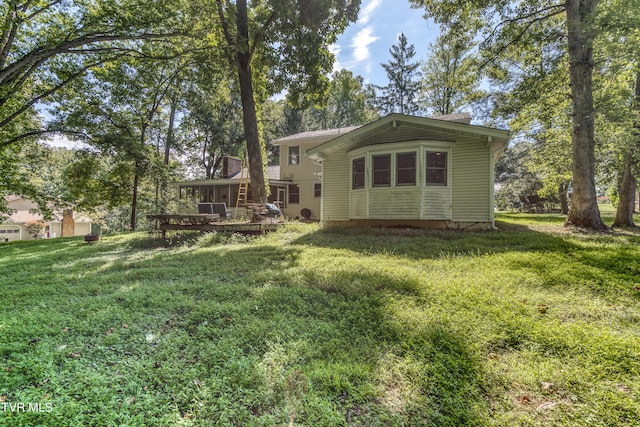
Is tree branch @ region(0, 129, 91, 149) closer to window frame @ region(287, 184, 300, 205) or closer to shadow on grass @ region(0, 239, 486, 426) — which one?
window frame @ region(287, 184, 300, 205)

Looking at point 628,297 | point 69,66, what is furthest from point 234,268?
point 69,66

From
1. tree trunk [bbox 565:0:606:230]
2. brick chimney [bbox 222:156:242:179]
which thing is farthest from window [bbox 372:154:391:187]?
brick chimney [bbox 222:156:242:179]

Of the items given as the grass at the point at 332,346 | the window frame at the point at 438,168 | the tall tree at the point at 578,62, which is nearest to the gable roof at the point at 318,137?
the tall tree at the point at 578,62

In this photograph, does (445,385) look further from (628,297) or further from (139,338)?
(628,297)

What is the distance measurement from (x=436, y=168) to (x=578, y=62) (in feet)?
15.9

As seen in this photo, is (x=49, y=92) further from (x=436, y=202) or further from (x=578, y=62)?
(x=578, y=62)

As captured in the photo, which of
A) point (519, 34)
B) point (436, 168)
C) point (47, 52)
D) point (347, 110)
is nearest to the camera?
point (436, 168)

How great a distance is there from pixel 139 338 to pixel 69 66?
1515 cm

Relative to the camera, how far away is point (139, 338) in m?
2.67

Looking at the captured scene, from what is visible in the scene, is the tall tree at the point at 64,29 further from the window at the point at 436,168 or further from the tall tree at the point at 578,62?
the tall tree at the point at 578,62

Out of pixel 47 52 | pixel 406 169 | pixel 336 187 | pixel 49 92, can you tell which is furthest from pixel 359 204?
pixel 49 92

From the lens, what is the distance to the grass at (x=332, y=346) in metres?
1.83

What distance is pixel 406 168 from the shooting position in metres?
8.97

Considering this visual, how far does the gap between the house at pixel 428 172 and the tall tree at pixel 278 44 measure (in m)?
4.02
